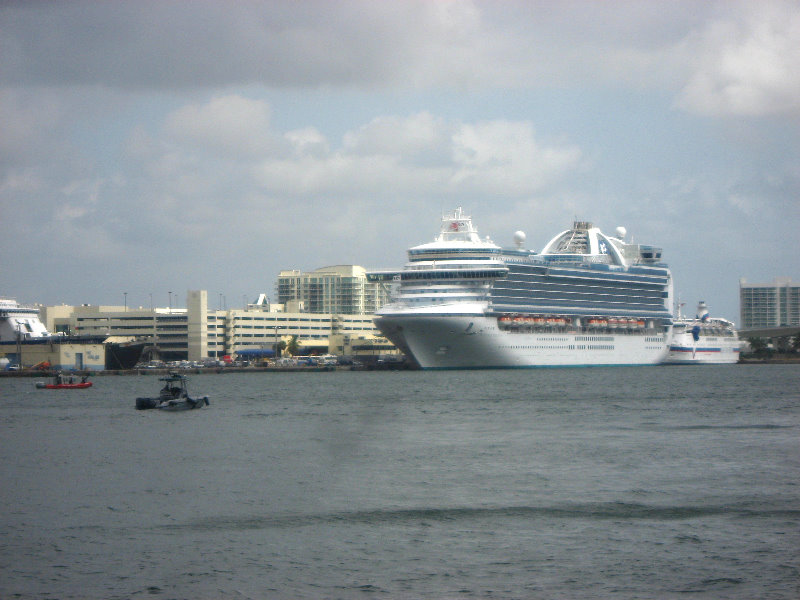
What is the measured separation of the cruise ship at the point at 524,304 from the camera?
112m

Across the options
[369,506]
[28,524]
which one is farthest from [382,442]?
[28,524]

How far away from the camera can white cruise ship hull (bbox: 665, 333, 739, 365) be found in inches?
6206

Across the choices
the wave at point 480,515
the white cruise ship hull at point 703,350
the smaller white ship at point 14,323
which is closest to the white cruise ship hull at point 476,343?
the white cruise ship hull at point 703,350

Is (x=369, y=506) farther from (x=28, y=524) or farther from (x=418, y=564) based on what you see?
(x=28, y=524)

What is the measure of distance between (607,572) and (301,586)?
22.6 feet

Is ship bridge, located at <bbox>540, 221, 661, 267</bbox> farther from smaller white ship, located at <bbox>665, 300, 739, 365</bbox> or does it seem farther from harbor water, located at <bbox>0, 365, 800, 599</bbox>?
harbor water, located at <bbox>0, 365, 800, 599</bbox>

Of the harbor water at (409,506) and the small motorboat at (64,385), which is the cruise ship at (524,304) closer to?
the small motorboat at (64,385)

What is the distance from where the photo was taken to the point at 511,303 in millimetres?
118562

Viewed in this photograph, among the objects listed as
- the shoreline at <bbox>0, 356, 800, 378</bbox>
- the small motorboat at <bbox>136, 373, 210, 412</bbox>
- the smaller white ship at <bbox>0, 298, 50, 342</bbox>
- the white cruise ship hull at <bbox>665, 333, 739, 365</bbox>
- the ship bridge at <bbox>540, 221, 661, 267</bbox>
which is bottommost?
the small motorboat at <bbox>136, 373, 210, 412</bbox>

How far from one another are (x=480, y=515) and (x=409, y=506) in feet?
8.42

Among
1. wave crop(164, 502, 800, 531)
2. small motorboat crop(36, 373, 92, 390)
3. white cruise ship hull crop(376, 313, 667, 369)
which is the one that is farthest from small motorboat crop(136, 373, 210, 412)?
wave crop(164, 502, 800, 531)

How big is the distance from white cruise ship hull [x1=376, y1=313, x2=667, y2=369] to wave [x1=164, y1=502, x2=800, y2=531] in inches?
3003

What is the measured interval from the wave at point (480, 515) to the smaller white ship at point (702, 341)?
12196 cm

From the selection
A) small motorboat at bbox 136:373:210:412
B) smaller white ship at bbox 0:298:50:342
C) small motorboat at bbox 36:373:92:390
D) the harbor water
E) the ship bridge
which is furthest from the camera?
smaller white ship at bbox 0:298:50:342
